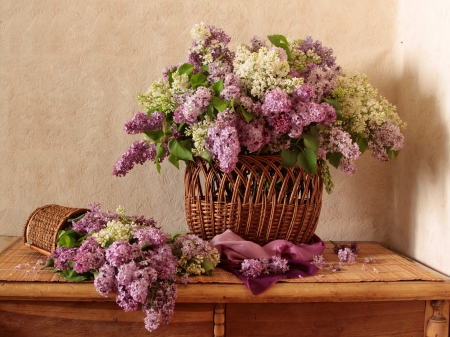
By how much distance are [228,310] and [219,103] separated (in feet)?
1.45

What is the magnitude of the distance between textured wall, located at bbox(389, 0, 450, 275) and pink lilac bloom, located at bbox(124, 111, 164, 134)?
707mm

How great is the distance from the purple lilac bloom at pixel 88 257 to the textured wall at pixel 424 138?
0.82m

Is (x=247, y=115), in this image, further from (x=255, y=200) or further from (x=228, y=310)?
(x=228, y=310)

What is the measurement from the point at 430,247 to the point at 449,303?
0.21m

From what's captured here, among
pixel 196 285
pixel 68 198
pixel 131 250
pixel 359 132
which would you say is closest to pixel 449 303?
pixel 359 132

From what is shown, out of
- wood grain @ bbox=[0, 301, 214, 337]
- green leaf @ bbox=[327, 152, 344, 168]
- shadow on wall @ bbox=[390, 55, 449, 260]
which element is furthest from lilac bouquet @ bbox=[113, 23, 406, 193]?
wood grain @ bbox=[0, 301, 214, 337]

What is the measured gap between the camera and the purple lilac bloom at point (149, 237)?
3.25ft

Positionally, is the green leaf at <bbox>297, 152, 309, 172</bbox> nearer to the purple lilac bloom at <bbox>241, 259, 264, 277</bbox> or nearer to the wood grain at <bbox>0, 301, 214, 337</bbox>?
the purple lilac bloom at <bbox>241, 259, 264, 277</bbox>

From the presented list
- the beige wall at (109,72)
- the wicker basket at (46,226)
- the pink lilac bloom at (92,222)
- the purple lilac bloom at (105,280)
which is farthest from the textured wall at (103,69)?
the purple lilac bloom at (105,280)

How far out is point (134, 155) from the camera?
4.03 ft

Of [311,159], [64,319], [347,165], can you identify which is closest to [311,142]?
[311,159]

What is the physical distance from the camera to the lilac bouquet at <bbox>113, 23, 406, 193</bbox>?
1055 millimetres

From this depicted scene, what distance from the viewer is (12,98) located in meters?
1.48

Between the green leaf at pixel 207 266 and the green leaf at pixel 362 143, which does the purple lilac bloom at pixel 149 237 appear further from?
the green leaf at pixel 362 143
